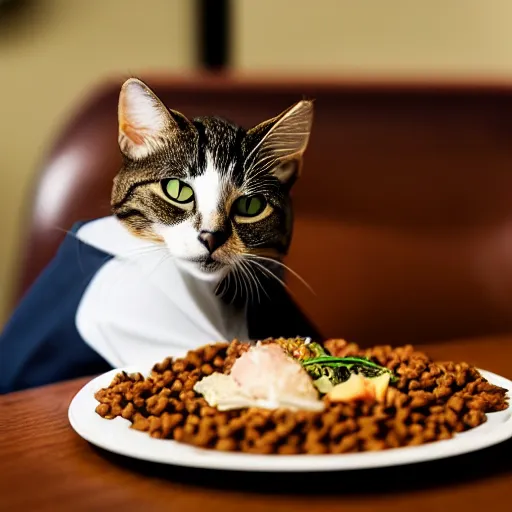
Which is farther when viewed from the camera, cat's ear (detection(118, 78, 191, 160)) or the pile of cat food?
cat's ear (detection(118, 78, 191, 160))

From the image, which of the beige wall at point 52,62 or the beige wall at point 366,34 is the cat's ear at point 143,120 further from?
the beige wall at point 366,34

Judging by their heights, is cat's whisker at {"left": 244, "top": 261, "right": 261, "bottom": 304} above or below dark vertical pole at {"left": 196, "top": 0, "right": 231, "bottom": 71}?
below

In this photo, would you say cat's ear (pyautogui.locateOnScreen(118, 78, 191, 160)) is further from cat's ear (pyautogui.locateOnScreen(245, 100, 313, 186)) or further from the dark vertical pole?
the dark vertical pole

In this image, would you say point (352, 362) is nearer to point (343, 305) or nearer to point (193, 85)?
point (343, 305)

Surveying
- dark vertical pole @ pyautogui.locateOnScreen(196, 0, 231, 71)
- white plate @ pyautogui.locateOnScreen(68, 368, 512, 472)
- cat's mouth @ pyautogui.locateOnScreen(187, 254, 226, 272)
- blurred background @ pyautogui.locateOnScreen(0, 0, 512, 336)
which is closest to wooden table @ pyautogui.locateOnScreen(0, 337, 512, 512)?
white plate @ pyautogui.locateOnScreen(68, 368, 512, 472)

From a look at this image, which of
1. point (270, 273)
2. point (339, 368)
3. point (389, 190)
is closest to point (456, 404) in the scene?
point (339, 368)

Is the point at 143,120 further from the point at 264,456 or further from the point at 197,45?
the point at 197,45

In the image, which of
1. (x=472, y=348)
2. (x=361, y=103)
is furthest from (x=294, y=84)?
(x=472, y=348)
